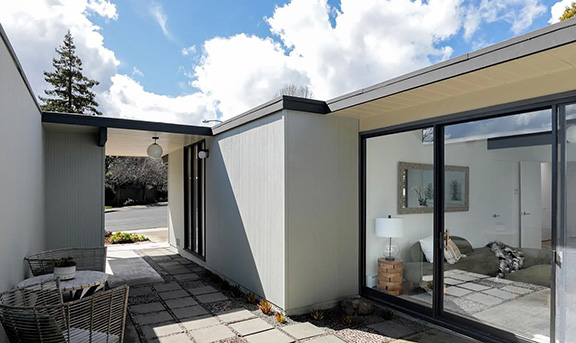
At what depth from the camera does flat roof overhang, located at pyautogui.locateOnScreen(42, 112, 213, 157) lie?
521 cm

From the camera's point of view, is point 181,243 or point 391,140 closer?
point 391,140

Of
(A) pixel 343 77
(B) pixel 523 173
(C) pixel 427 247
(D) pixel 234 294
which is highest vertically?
(A) pixel 343 77

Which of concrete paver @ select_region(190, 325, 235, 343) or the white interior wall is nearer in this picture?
the white interior wall

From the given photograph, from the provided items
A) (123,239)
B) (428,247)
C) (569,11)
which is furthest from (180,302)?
(569,11)

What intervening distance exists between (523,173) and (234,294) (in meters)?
3.78

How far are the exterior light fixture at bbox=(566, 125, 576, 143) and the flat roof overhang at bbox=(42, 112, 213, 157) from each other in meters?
4.90

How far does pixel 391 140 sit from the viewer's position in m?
4.45

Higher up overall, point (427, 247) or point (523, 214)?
point (523, 214)

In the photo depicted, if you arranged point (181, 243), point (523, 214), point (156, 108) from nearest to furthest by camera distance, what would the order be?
1. point (523, 214)
2. point (181, 243)
3. point (156, 108)

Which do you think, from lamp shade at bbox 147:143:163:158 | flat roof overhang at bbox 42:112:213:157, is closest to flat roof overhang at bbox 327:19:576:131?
flat roof overhang at bbox 42:112:213:157

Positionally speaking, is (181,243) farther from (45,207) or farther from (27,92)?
(27,92)

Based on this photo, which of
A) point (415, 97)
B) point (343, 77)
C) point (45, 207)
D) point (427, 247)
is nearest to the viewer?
point (415, 97)

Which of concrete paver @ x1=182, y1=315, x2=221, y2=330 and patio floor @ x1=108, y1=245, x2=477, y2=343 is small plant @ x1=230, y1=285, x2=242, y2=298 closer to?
patio floor @ x1=108, y1=245, x2=477, y2=343

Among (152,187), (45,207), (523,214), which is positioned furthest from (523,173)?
(152,187)
